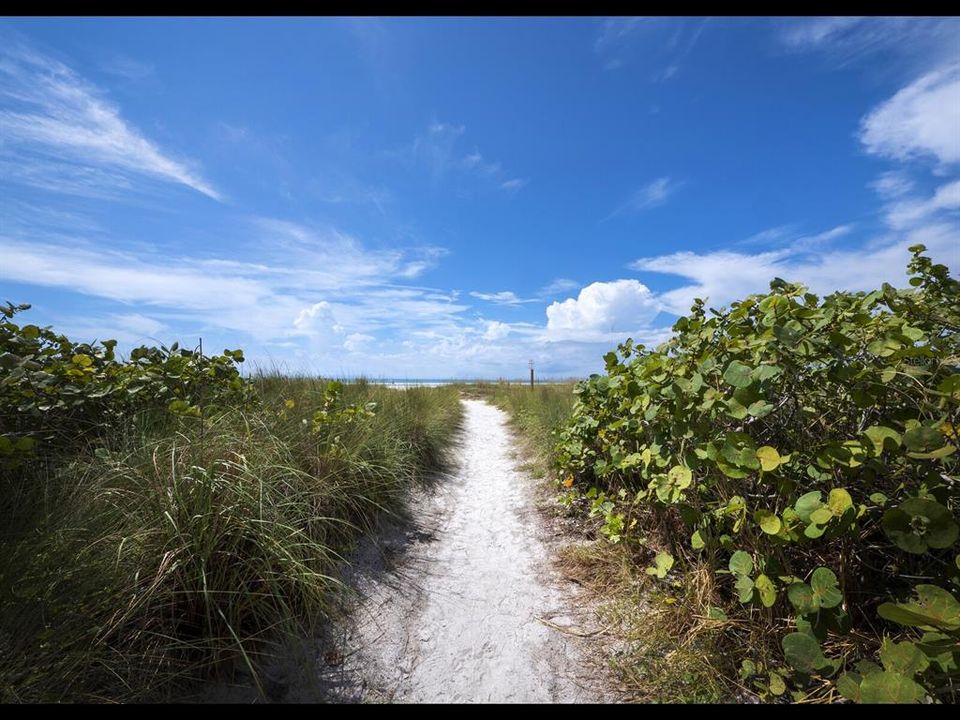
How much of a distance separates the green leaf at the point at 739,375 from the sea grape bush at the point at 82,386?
130 inches

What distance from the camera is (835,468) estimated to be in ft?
5.46

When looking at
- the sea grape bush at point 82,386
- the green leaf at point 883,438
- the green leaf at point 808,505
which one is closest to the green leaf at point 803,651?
the green leaf at point 808,505

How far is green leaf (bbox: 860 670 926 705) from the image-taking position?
1126 mm

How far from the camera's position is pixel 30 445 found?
1964 millimetres

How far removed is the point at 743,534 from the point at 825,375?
872 mm

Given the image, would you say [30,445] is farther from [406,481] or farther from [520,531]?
[520,531]

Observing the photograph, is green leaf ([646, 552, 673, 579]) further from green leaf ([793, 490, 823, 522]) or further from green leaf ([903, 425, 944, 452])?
green leaf ([903, 425, 944, 452])

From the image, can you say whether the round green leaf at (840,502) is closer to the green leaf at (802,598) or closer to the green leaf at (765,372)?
the green leaf at (802,598)

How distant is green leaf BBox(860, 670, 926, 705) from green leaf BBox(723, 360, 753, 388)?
0.97 m

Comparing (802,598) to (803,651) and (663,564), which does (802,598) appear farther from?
(663,564)

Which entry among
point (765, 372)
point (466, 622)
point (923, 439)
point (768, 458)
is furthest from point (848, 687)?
point (466, 622)

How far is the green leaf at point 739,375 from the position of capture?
1.60 metres
